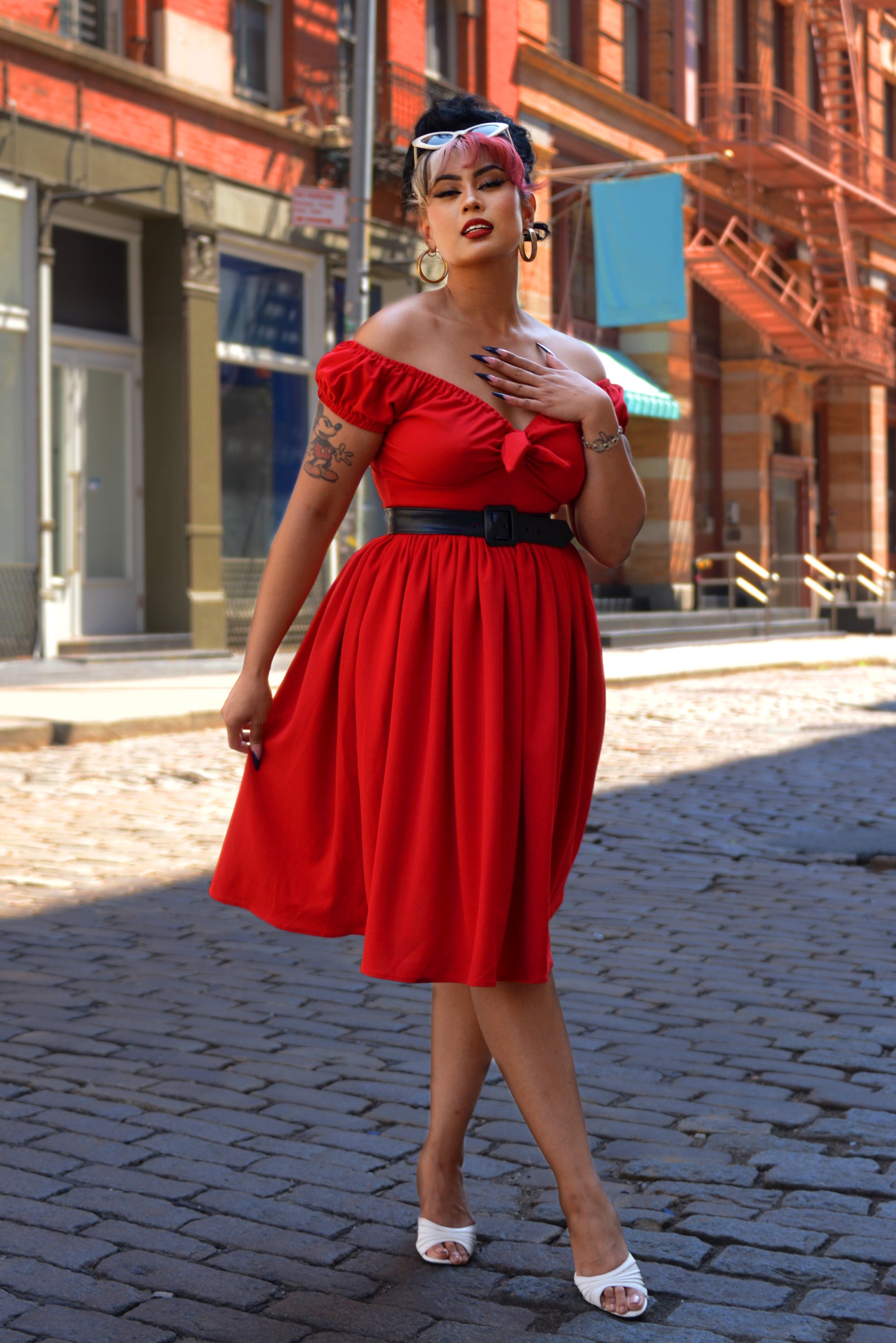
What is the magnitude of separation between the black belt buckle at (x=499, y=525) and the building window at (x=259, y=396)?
16.4 m

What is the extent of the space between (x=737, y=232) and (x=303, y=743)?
2849 centimetres

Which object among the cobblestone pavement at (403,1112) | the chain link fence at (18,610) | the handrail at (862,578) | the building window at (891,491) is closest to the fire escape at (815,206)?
the handrail at (862,578)

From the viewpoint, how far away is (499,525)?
283 cm

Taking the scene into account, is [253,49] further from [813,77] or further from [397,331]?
[397,331]

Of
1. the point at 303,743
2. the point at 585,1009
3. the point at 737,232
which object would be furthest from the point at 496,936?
the point at 737,232

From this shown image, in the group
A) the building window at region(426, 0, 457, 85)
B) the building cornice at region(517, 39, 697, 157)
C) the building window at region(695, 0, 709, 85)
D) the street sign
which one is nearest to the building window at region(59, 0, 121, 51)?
the street sign

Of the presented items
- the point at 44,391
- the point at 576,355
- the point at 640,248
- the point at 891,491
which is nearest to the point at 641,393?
the point at 640,248

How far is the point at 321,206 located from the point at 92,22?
3368 mm

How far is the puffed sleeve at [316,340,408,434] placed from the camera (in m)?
2.81

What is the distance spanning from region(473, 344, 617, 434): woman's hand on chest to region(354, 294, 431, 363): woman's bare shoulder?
0.12m

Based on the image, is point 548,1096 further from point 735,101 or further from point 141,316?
point 735,101

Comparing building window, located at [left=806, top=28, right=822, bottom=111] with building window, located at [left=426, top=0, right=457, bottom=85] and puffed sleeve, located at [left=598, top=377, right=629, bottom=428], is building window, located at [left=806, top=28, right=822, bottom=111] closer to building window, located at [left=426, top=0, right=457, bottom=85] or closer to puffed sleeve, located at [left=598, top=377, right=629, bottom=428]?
building window, located at [left=426, top=0, right=457, bottom=85]

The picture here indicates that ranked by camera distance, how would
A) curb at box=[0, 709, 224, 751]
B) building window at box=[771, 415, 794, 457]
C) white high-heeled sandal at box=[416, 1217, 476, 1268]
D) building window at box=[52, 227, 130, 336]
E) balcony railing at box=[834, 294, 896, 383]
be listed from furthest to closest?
building window at box=[771, 415, 794, 457] → balcony railing at box=[834, 294, 896, 383] → building window at box=[52, 227, 130, 336] → curb at box=[0, 709, 224, 751] → white high-heeled sandal at box=[416, 1217, 476, 1268]

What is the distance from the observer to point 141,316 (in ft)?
60.5
